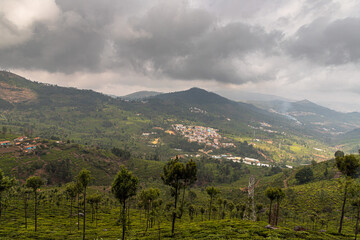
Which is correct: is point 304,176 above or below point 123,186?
below

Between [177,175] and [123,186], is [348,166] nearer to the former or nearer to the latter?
[177,175]

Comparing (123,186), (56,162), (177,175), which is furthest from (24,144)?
(177,175)

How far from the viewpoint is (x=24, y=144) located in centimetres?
15200

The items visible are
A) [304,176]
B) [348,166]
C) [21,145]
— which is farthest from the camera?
[21,145]

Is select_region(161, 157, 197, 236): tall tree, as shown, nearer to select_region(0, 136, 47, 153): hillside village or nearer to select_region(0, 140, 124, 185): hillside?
select_region(0, 140, 124, 185): hillside

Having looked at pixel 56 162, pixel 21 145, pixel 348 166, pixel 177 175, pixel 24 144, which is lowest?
pixel 56 162

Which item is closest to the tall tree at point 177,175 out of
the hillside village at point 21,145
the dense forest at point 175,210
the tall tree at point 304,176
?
the dense forest at point 175,210

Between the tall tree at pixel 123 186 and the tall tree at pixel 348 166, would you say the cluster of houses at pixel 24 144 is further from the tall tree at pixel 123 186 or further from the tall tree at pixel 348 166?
the tall tree at pixel 348 166

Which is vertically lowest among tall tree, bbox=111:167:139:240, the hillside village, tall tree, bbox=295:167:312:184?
tall tree, bbox=295:167:312:184

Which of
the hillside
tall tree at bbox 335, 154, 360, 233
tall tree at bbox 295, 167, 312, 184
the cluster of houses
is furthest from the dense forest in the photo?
the cluster of houses

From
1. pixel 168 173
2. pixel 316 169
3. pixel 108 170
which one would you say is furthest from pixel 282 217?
pixel 108 170

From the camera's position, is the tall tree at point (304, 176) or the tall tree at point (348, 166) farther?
the tall tree at point (304, 176)

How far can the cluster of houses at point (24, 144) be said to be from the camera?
14325 centimetres

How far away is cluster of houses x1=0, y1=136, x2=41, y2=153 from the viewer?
143 meters
